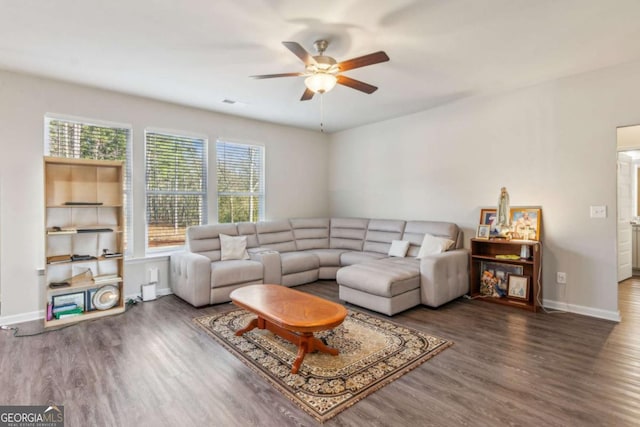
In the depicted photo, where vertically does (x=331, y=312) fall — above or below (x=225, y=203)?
below

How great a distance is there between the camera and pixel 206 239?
14.5 feet

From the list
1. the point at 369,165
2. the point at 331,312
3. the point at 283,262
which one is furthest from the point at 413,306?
the point at 369,165

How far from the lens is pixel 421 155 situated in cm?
494

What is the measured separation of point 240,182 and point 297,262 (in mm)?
1689

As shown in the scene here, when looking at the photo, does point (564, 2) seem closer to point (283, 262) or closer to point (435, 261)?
point (435, 261)

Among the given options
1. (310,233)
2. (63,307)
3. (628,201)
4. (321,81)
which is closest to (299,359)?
(321,81)

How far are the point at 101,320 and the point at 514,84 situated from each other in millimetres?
5412

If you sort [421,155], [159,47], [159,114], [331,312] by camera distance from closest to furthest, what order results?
[331,312]
[159,47]
[159,114]
[421,155]

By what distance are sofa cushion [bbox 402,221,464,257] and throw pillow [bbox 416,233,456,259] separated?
0.38ft

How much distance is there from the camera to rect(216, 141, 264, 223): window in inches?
198

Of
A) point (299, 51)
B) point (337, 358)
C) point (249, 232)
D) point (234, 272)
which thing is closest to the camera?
point (299, 51)

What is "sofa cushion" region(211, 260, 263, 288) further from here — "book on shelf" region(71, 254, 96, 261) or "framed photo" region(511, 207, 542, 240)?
"framed photo" region(511, 207, 542, 240)

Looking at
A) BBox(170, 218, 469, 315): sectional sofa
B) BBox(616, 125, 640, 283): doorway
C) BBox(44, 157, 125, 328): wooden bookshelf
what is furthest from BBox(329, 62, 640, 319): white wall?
BBox(44, 157, 125, 328): wooden bookshelf

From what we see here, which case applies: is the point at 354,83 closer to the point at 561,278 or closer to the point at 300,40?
the point at 300,40
